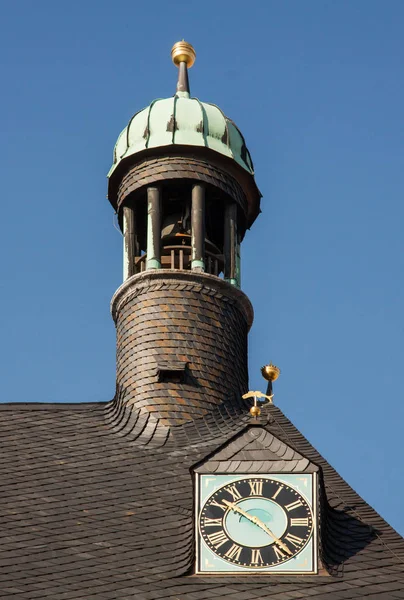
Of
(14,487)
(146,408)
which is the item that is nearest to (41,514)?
(14,487)

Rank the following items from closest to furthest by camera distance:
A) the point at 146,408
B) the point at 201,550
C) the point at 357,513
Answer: the point at 201,550
the point at 357,513
the point at 146,408

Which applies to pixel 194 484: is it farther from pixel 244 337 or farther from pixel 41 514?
pixel 244 337

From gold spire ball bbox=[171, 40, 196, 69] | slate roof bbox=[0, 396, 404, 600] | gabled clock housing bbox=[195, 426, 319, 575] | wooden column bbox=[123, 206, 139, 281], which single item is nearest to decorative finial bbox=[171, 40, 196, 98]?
gold spire ball bbox=[171, 40, 196, 69]

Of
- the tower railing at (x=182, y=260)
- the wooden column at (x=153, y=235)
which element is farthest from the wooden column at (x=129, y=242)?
the wooden column at (x=153, y=235)

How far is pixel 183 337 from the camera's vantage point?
1709 inches

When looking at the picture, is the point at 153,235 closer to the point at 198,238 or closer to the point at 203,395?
the point at 198,238

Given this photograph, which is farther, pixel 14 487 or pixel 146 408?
pixel 146 408

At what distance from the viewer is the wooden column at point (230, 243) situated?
4475 centimetres

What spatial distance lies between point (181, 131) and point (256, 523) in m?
10.7

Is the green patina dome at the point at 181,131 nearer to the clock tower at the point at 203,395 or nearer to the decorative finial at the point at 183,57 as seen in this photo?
the clock tower at the point at 203,395

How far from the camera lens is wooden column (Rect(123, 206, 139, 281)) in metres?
45.1

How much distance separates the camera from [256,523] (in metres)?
37.1

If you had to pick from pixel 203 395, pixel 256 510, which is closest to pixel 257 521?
pixel 256 510

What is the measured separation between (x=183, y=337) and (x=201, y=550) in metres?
7.22
